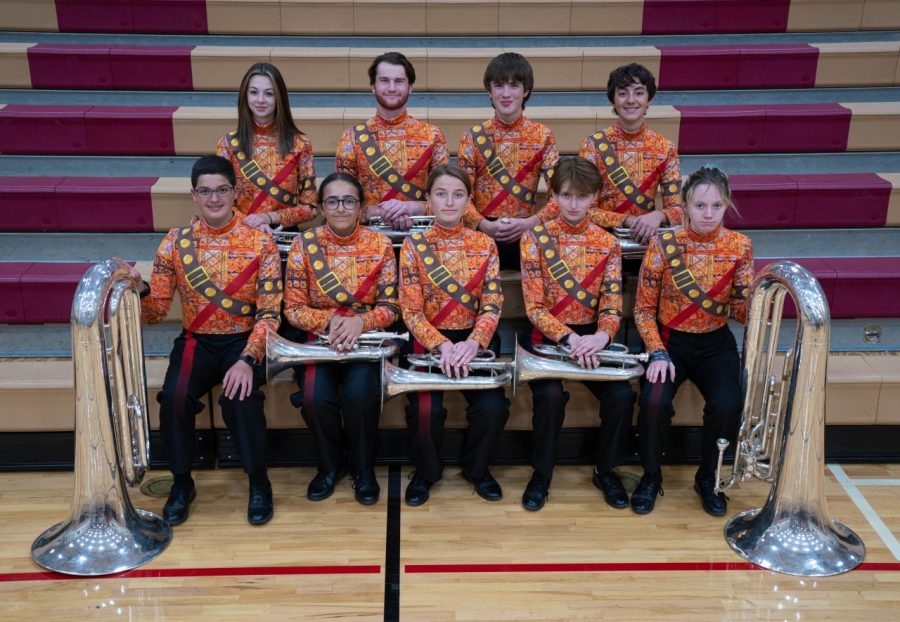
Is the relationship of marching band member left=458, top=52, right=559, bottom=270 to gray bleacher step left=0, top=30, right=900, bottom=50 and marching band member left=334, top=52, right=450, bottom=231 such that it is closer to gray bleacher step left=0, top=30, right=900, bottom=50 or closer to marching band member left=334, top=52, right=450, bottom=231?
marching band member left=334, top=52, right=450, bottom=231

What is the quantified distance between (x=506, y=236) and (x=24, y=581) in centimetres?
232

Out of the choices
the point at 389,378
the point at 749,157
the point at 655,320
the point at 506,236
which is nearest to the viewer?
the point at 389,378

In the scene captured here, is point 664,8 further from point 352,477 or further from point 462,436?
point 352,477

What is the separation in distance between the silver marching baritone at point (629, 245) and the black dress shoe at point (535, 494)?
1067mm

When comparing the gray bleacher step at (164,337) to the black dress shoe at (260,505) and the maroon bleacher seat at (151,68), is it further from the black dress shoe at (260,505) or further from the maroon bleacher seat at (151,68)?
the maroon bleacher seat at (151,68)

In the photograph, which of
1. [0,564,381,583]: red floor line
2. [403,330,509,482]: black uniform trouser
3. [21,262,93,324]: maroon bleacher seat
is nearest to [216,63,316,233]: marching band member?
[21,262,93,324]: maroon bleacher seat

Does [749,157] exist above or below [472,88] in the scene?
below

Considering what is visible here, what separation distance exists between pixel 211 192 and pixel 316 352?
75 centimetres

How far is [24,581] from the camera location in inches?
125

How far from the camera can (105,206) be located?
4605 mm

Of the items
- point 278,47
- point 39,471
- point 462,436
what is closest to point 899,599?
point 462,436

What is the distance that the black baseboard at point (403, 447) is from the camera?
3.92 m

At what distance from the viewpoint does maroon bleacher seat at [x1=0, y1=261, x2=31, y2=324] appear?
165 inches

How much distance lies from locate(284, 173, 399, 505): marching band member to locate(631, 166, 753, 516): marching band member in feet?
3.51
